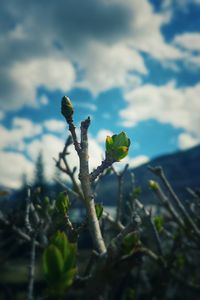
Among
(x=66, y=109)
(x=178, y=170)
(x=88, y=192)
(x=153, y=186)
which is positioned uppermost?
(x=178, y=170)

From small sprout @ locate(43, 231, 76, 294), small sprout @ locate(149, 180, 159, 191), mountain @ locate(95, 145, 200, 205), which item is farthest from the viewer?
mountain @ locate(95, 145, 200, 205)

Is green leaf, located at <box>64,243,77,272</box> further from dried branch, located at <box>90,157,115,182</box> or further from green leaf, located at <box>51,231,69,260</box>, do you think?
dried branch, located at <box>90,157,115,182</box>

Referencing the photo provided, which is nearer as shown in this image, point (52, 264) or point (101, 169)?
point (52, 264)

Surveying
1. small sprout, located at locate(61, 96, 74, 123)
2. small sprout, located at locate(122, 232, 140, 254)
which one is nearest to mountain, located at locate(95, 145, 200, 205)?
small sprout, located at locate(61, 96, 74, 123)

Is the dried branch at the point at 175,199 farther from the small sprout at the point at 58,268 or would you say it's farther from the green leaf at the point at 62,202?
the small sprout at the point at 58,268

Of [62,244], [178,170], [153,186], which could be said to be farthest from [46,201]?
[178,170]

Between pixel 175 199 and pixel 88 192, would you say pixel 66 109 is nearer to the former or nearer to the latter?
pixel 88 192

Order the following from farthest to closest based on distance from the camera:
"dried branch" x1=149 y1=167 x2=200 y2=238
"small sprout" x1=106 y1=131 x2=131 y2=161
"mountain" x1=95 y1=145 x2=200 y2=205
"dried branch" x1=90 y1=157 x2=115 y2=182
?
"mountain" x1=95 y1=145 x2=200 y2=205 < "dried branch" x1=149 y1=167 x2=200 y2=238 < "small sprout" x1=106 y1=131 x2=131 y2=161 < "dried branch" x1=90 y1=157 x2=115 y2=182

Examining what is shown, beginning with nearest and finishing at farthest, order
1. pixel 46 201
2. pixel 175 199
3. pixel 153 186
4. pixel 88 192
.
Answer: pixel 88 192 → pixel 175 199 → pixel 153 186 → pixel 46 201
